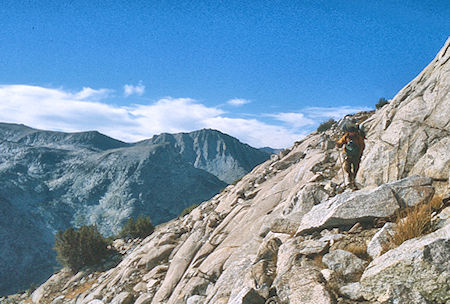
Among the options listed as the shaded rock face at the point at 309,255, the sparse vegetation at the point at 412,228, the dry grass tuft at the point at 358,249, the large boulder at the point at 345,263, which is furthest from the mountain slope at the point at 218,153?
the sparse vegetation at the point at 412,228

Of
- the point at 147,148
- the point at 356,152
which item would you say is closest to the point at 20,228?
the point at 147,148

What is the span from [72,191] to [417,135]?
8973cm

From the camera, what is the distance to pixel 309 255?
213 inches

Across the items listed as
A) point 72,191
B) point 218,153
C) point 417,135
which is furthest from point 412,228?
point 218,153

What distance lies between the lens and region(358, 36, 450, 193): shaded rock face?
22.7 ft

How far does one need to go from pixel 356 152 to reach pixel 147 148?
4007 inches

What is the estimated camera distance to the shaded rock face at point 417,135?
691cm

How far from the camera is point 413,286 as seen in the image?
141 inches

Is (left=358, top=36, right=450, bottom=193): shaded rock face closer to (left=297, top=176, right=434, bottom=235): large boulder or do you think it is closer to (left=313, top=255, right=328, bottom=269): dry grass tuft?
(left=297, top=176, right=434, bottom=235): large boulder

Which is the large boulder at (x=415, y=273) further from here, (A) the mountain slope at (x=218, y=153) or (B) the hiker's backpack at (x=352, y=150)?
(A) the mountain slope at (x=218, y=153)

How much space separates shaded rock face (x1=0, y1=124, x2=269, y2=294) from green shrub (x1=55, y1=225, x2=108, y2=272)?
39.1m

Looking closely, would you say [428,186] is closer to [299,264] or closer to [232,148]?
[299,264]

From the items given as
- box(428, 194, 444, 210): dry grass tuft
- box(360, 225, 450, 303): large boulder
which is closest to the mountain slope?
box(428, 194, 444, 210): dry grass tuft

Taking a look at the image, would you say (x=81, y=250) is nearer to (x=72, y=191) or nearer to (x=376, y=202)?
(x=376, y=202)
